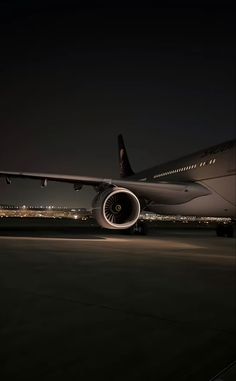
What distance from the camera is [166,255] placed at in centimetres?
903

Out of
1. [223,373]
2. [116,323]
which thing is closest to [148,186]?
[116,323]

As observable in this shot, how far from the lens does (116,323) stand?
12.0 ft

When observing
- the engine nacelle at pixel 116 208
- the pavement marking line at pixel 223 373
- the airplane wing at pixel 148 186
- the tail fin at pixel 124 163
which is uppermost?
the tail fin at pixel 124 163

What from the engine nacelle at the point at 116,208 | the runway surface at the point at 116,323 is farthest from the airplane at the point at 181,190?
the runway surface at the point at 116,323

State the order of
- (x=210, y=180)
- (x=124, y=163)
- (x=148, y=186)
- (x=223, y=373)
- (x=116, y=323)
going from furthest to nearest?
(x=124, y=163), (x=148, y=186), (x=210, y=180), (x=116, y=323), (x=223, y=373)

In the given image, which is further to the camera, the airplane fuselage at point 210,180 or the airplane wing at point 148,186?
the airplane wing at point 148,186

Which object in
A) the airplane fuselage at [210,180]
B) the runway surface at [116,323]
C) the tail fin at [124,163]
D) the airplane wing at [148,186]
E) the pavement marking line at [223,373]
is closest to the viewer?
the pavement marking line at [223,373]

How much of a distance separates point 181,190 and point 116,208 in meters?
2.66

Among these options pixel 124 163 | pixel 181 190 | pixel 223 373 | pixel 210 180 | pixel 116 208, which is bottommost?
pixel 223 373

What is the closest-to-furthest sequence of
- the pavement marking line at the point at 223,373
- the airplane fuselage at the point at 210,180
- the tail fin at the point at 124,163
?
the pavement marking line at the point at 223,373 → the airplane fuselage at the point at 210,180 → the tail fin at the point at 124,163

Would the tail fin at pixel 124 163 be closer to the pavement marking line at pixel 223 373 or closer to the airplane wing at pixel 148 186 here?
the airplane wing at pixel 148 186

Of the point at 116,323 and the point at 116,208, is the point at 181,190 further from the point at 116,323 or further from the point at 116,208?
the point at 116,323

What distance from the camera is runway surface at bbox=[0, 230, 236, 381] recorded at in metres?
2.73

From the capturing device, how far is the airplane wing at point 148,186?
15256 mm
